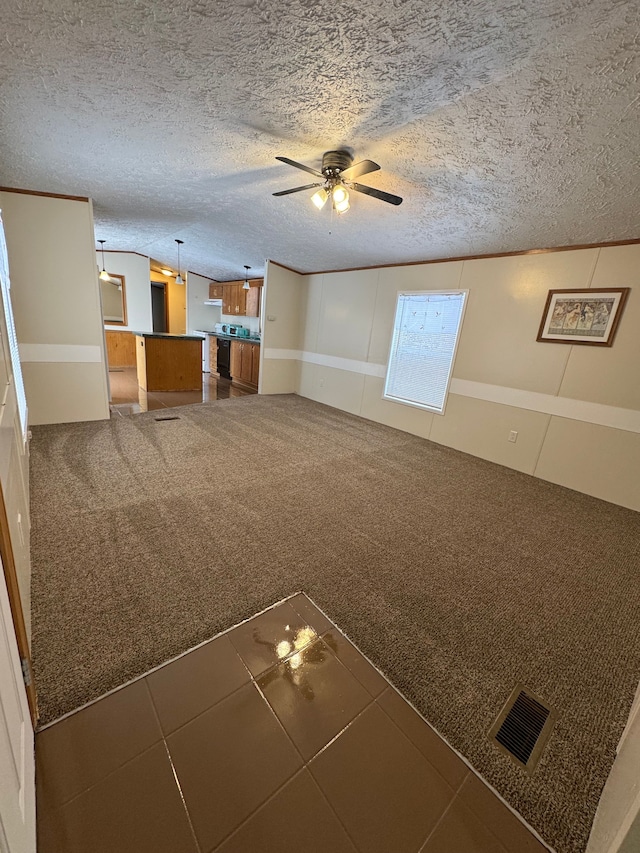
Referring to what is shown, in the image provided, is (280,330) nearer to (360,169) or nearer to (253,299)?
(253,299)

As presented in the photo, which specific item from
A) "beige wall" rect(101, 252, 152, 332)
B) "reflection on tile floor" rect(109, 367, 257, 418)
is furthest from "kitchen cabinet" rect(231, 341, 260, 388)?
"beige wall" rect(101, 252, 152, 332)

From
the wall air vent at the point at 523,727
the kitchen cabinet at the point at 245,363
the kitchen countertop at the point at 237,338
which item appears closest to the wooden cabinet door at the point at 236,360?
the kitchen cabinet at the point at 245,363

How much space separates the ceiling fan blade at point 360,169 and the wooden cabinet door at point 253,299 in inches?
204

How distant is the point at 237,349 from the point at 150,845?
731 centimetres

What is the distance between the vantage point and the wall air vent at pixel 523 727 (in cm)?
118

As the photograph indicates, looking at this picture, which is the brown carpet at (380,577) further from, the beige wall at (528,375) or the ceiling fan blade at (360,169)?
the ceiling fan blade at (360,169)

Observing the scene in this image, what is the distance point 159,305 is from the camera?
9859 mm

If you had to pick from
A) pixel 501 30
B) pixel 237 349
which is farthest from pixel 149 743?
pixel 237 349

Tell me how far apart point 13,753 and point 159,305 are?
35.5ft

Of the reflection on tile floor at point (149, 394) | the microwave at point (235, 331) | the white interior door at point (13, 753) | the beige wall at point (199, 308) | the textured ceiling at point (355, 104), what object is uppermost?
the textured ceiling at point (355, 104)

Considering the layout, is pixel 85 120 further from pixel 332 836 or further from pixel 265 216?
pixel 332 836

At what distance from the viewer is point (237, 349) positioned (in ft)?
24.5

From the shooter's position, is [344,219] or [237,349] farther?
[237,349]

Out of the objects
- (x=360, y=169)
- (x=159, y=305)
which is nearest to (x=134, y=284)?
(x=159, y=305)
